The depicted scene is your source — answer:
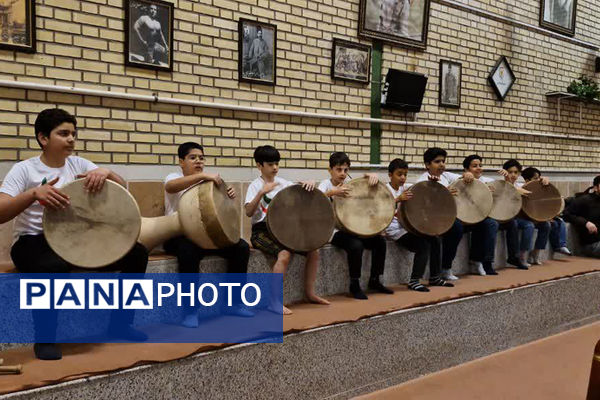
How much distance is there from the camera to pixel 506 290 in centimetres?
434

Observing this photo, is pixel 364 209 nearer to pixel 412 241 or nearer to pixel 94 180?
pixel 412 241

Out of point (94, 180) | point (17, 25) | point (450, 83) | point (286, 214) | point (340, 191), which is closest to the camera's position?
point (94, 180)

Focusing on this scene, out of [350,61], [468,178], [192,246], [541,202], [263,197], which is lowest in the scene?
[192,246]

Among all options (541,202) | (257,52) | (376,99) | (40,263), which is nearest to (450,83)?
(376,99)

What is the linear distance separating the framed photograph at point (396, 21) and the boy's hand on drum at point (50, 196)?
12.9ft

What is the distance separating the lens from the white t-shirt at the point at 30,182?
2.65 m

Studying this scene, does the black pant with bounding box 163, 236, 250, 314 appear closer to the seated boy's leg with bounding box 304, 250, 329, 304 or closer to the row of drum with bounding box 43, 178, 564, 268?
the row of drum with bounding box 43, 178, 564, 268

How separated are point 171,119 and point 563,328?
3.74 m

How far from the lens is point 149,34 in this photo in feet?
14.1

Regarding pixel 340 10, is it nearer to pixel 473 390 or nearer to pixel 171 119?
pixel 171 119

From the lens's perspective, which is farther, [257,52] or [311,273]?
[257,52]

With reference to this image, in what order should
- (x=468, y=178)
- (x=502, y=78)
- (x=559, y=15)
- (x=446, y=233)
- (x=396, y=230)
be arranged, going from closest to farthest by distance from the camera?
1. (x=396, y=230)
2. (x=446, y=233)
3. (x=468, y=178)
4. (x=502, y=78)
5. (x=559, y=15)

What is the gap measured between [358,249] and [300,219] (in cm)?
61

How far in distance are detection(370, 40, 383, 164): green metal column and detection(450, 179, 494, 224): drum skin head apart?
1.21 m
